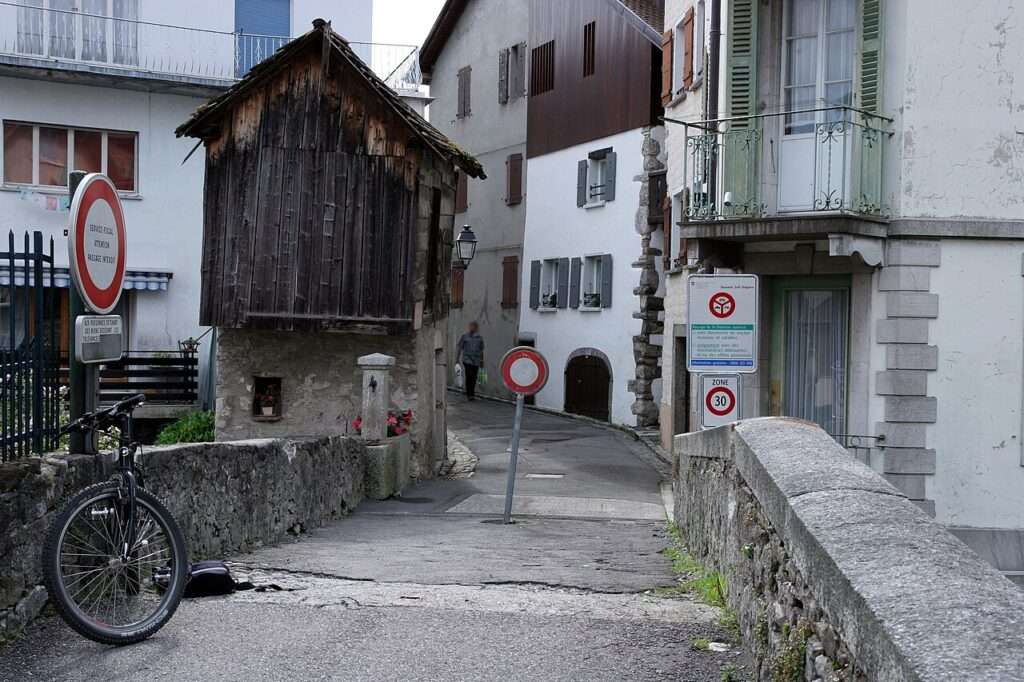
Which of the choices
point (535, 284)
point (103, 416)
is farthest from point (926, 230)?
point (535, 284)

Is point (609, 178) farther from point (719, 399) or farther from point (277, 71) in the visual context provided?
point (719, 399)

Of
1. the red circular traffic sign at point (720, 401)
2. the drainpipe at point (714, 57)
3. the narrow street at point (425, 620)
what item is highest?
the drainpipe at point (714, 57)

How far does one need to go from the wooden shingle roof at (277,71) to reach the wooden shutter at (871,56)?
5.88 meters

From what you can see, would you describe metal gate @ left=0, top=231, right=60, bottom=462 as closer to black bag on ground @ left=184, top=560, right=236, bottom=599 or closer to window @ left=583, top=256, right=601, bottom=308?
black bag on ground @ left=184, top=560, right=236, bottom=599

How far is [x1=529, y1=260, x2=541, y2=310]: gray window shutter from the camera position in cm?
3309

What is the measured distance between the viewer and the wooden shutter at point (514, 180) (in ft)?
114

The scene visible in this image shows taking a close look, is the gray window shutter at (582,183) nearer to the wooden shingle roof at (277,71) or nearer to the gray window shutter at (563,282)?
the gray window shutter at (563,282)

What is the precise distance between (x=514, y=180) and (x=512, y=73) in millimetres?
3116

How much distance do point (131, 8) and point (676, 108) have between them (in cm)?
1009

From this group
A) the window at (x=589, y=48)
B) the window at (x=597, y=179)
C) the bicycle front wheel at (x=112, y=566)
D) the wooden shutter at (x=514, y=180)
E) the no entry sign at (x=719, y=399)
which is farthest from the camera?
the wooden shutter at (x=514, y=180)

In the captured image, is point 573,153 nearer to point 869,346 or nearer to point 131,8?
point 131,8

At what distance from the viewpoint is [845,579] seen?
3.37m

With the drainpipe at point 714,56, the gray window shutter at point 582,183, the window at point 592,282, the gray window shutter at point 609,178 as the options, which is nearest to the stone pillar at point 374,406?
the drainpipe at point 714,56

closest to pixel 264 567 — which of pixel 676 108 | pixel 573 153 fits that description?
pixel 676 108
